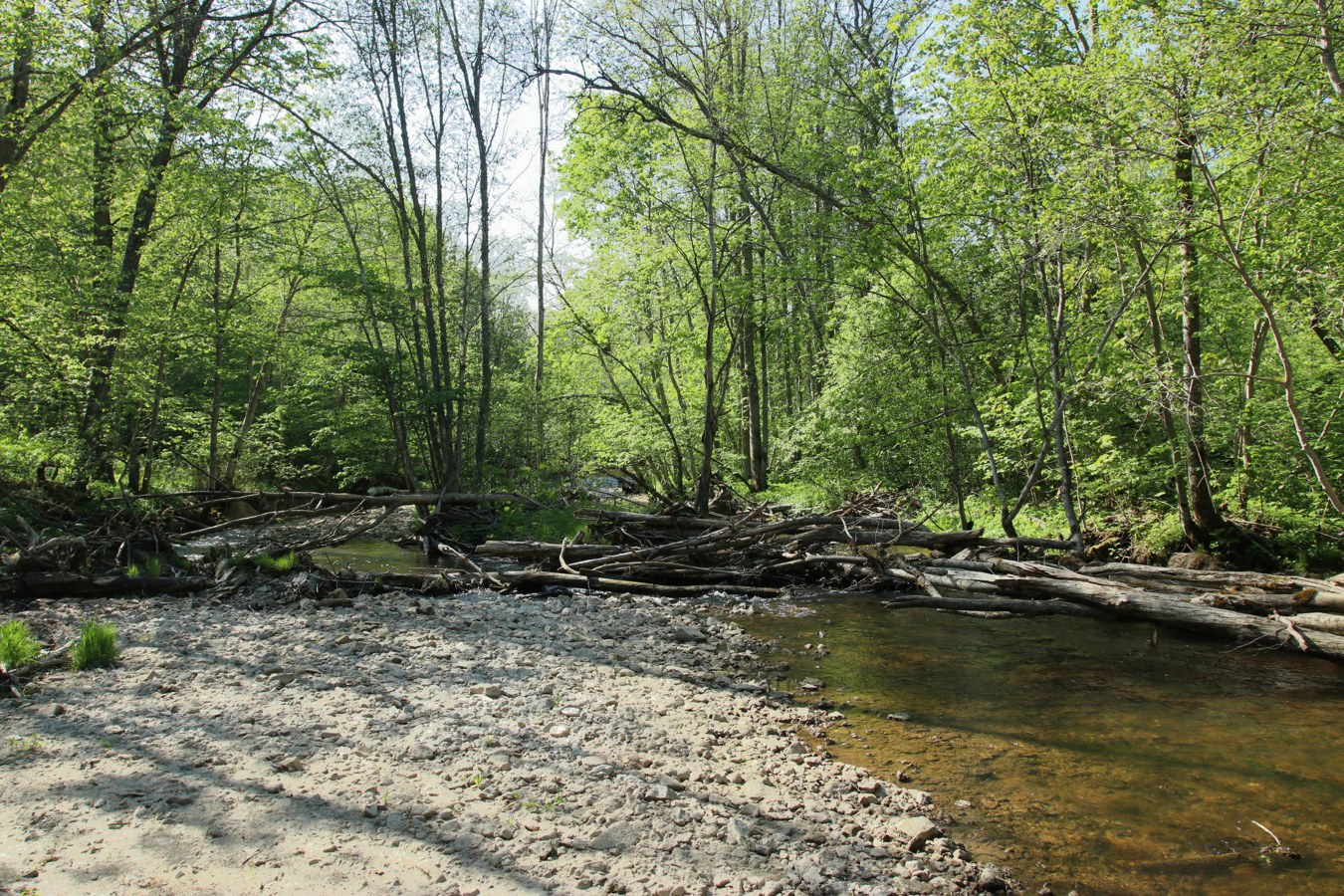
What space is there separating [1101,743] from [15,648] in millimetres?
7435

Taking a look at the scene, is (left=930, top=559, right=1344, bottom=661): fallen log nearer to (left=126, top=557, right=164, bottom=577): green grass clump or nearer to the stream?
the stream

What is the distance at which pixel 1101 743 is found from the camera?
15.7ft

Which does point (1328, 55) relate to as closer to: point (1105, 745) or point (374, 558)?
point (1105, 745)

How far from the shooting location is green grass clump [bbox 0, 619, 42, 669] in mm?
4582

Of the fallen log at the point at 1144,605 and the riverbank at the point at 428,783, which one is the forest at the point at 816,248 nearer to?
the fallen log at the point at 1144,605

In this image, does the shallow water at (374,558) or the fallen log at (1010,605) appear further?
the shallow water at (374,558)

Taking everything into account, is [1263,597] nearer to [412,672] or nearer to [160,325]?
[412,672]

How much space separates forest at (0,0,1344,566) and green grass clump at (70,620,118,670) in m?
7.18

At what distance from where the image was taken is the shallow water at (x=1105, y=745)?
11.4 feet

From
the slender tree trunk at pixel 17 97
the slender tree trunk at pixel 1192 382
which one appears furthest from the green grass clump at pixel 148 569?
the slender tree trunk at pixel 1192 382

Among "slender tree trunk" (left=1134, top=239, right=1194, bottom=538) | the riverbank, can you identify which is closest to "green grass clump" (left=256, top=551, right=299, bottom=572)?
the riverbank

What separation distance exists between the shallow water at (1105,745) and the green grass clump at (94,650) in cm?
538

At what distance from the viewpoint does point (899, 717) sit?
17.1 feet

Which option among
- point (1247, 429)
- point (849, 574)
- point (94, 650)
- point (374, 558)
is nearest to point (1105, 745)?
point (849, 574)
